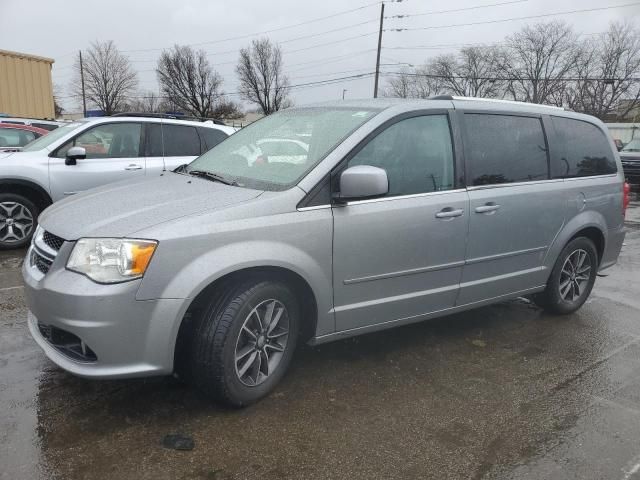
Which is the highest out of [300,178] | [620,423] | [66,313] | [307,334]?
[300,178]

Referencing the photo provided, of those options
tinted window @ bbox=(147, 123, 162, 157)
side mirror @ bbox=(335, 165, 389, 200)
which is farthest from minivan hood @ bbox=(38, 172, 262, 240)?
tinted window @ bbox=(147, 123, 162, 157)

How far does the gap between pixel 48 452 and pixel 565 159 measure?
13.9ft

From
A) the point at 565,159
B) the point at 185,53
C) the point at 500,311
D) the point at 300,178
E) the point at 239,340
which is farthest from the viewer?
the point at 185,53

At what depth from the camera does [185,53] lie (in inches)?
2980

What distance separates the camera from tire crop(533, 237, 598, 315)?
466cm

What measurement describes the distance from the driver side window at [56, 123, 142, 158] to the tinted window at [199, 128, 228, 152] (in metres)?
0.90

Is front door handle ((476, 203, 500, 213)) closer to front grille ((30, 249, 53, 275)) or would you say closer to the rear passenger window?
the rear passenger window

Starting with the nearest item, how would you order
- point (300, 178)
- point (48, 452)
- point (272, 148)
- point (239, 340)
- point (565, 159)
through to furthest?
point (48, 452)
point (239, 340)
point (300, 178)
point (272, 148)
point (565, 159)

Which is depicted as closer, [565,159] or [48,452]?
[48,452]

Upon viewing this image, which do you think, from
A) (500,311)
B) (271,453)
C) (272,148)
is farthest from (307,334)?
(500,311)

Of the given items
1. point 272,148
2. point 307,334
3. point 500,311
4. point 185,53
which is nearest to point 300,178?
point 272,148

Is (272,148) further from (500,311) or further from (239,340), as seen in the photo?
(500,311)

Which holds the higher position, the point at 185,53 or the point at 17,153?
the point at 185,53

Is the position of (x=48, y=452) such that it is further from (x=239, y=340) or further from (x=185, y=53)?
(x=185, y=53)
